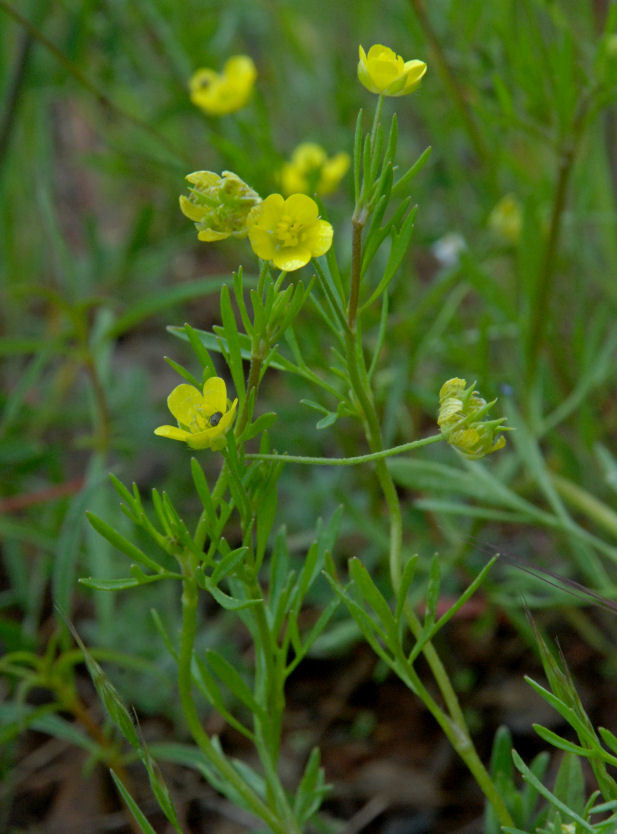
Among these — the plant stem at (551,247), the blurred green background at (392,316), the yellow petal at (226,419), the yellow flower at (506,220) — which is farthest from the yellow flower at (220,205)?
the yellow flower at (506,220)

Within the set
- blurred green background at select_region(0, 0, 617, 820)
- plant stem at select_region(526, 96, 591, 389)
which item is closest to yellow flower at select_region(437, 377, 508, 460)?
blurred green background at select_region(0, 0, 617, 820)

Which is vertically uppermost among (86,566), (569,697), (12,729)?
(569,697)

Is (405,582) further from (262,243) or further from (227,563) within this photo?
(262,243)

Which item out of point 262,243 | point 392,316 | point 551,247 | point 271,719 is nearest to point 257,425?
point 262,243

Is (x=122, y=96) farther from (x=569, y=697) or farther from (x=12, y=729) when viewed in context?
(x=569, y=697)

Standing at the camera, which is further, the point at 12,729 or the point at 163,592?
the point at 163,592

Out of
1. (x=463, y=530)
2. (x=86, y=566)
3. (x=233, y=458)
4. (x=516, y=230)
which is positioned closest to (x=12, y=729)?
(x=86, y=566)

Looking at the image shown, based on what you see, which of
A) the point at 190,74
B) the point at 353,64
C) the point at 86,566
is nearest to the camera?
the point at 86,566
